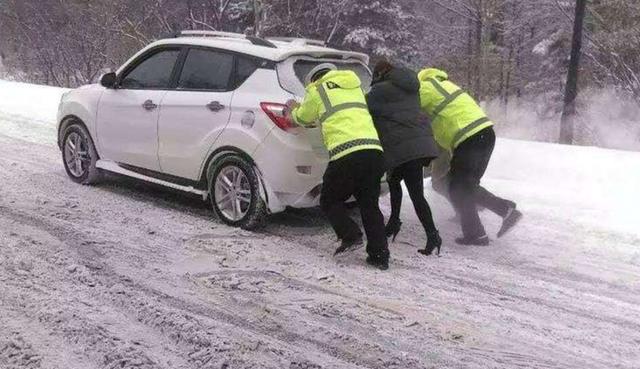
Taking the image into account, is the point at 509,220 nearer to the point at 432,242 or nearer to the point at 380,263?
the point at 432,242

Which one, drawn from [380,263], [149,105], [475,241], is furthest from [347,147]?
[149,105]

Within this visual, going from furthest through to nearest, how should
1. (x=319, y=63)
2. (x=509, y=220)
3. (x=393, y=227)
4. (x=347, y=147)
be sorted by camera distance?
(x=509, y=220) < (x=319, y=63) < (x=393, y=227) < (x=347, y=147)

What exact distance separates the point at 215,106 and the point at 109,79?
160 centimetres

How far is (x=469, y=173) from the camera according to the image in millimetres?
5836

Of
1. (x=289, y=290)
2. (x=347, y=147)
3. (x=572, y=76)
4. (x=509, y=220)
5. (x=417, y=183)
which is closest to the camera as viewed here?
(x=289, y=290)

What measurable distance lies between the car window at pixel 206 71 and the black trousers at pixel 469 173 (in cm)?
222

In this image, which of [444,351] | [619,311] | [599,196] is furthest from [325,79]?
[599,196]

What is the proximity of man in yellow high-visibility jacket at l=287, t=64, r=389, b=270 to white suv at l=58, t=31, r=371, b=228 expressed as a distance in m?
0.41

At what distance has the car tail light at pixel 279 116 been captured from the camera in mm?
5543

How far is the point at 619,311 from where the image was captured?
4.54 metres

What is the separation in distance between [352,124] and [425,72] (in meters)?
1.22

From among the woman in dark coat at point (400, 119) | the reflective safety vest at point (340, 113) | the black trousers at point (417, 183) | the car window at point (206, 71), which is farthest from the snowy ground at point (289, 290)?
the car window at point (206, 71)

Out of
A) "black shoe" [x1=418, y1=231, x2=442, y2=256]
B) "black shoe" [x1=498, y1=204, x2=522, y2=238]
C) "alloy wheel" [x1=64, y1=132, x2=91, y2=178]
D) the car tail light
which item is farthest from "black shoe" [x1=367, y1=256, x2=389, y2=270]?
"alloy wheel" [x1=64, y1=132, x2=91, y2=178]

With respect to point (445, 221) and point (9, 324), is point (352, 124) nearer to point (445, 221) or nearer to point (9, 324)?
point (445, 221)
